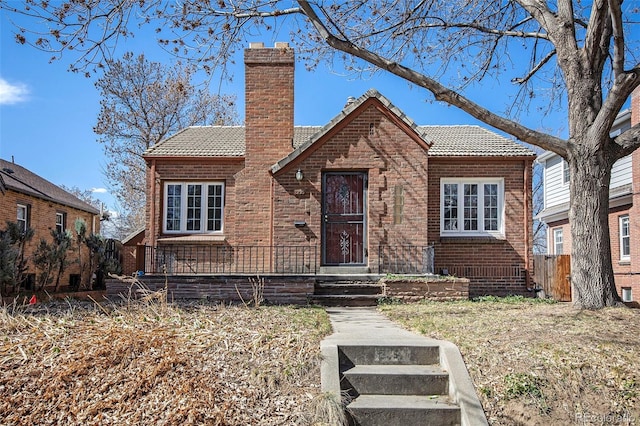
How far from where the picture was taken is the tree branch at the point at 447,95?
852 cm

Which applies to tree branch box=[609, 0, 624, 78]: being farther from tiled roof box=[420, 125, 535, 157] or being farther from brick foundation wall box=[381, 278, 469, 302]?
tiled roof box=[420, 125, 535, 157]

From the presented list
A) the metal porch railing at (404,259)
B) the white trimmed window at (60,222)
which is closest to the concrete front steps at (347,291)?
the metal porch railing at (404,259)

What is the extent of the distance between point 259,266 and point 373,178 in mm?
3741

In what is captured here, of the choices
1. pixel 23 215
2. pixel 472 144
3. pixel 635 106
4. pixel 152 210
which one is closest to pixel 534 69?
pixel 472 144

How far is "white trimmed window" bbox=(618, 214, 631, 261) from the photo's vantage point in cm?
1725

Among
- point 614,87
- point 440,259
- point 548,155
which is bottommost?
point 440,259

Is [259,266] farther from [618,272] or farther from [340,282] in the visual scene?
[618,272]

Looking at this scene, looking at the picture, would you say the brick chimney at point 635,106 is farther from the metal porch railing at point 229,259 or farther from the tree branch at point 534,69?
the metal porch railing at point 229,259

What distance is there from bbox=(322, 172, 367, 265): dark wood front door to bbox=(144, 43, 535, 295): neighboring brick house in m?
0.03

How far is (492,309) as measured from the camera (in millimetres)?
9562

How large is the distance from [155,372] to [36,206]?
18.1 meters

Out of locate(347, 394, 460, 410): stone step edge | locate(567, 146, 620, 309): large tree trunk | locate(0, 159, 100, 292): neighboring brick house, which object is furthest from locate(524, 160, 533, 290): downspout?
locate(0, 159, 100, 292): neighboring brick house

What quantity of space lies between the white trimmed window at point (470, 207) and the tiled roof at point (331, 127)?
83 cm

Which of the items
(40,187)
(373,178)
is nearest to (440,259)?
(373,178)
